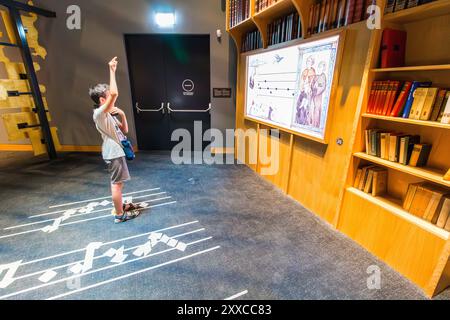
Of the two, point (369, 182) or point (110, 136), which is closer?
point (369, 182)

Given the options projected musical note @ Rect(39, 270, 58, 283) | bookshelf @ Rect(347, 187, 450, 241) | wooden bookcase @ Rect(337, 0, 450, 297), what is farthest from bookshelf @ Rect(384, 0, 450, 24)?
projected musical note @ Rect(39, 270, 58, 283)

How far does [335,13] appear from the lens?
2.00m

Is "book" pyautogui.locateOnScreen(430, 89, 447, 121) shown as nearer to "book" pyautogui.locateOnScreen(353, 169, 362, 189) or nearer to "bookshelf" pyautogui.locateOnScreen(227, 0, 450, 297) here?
"bookshelf" pyautogui.locateOnScreen(227, 0, 450, 297)

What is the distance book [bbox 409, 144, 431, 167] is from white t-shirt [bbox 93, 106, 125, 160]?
2436 mm

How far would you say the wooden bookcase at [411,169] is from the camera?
4.81ft

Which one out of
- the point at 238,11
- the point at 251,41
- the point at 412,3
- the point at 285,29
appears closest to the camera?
the point at 412,3

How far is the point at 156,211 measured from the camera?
8.29 ft

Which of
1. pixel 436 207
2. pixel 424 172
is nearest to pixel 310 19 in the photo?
pixel 424 172

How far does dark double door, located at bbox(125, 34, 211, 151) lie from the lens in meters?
4.21

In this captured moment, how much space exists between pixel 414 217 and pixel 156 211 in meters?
2.37

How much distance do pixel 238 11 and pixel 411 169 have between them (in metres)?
3.11

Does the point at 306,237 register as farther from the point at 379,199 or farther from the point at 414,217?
the point at 414,217

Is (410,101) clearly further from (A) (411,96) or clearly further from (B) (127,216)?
(B) (127,216)
